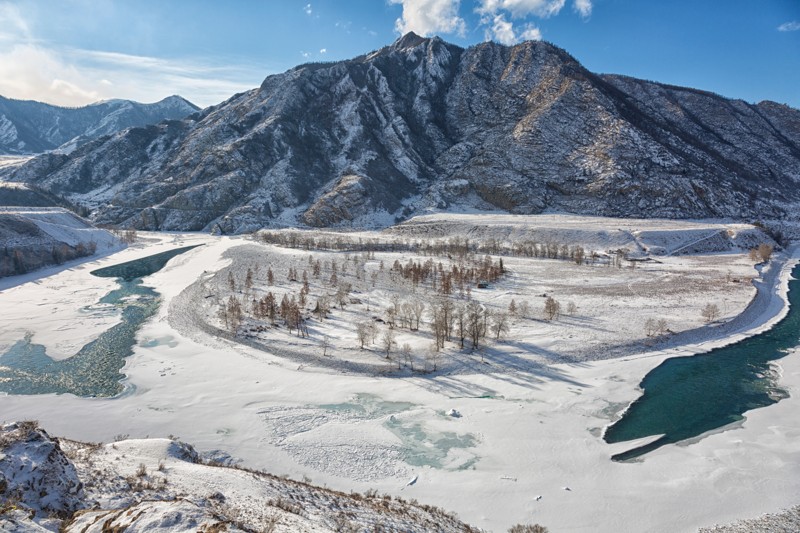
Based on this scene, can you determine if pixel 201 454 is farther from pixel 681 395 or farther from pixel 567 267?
pixel 567 267

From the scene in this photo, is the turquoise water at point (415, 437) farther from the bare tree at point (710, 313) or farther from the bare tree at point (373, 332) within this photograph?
the bare tree at point (710, 313)

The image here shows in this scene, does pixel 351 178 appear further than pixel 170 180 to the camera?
No

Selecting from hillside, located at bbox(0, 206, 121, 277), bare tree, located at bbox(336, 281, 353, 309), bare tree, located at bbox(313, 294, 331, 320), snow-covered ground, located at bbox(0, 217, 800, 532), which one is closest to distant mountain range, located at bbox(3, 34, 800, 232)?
hillside, located at bbox(0, 206, 121, 277)

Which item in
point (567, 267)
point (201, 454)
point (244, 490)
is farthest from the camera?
point (567, 267)

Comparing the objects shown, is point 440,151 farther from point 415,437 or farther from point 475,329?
point 415,437

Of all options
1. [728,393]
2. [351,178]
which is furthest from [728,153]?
[728,393]

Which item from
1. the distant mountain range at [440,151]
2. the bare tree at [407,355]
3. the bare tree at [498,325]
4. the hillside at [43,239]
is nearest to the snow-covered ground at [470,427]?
the bare tree at [407,355]
